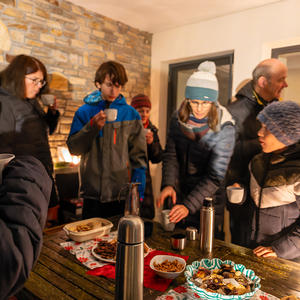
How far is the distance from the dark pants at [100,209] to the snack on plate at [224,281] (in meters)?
1.21

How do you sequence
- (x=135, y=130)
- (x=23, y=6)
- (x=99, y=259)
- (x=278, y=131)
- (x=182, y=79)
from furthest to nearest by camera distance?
(x=182, y=79)
(x=23, y=6)
(x=135, y=130)
(x=278, y=131)
(x=99, y=259)

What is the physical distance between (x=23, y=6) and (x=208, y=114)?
2.12 m

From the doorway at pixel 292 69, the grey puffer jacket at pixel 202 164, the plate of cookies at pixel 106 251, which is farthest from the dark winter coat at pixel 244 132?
the plate of cookies at pixel 106 251

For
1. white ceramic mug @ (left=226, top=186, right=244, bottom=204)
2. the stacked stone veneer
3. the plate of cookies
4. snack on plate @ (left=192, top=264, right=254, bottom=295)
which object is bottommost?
the plate of cookies

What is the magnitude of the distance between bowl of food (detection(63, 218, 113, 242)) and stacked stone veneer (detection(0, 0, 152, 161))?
60.1 inches

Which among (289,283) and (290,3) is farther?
(290,3)

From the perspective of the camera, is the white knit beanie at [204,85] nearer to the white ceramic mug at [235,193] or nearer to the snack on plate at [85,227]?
the white ceramic mug at [235,193]

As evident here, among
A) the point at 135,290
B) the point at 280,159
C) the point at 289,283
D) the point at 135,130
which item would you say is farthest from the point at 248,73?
the point at 135,290

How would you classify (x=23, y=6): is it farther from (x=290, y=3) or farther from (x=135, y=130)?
(x=290, y=3)

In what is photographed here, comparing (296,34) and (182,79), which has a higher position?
(296,34)

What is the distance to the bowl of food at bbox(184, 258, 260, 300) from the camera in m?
0.94

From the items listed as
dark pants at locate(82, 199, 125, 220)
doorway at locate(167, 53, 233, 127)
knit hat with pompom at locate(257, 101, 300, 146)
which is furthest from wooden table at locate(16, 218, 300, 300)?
doorway at locate(167, 53, 233, 127)

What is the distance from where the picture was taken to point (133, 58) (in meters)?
3.56

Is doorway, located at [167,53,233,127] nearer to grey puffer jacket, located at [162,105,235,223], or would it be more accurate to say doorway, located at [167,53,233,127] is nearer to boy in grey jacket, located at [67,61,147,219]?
grey puffer jacket, located at [162,105,235,223]
